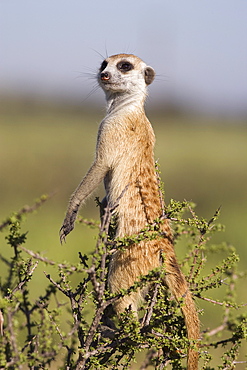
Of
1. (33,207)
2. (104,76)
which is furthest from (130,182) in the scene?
(33,207)

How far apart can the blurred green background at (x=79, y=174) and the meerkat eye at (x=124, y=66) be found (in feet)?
1.53

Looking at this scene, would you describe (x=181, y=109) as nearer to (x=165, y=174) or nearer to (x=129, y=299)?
(x=165, y=174)

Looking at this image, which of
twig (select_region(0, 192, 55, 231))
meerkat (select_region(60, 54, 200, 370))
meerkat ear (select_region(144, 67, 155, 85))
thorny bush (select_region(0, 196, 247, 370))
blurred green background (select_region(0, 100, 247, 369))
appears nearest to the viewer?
twig (select_region(0, 192, 55, 231))

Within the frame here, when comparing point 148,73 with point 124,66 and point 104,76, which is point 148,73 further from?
point 104,76

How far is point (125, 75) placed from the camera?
5.21 metres

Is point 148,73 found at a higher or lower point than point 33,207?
higher

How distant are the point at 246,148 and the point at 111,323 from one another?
21288 mm

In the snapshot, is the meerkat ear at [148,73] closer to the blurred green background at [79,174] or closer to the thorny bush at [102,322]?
the blurred green background at [79,174]

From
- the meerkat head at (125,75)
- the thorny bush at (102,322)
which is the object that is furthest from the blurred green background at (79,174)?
the thorny bush at (102,322)

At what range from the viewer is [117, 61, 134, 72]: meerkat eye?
206 inches

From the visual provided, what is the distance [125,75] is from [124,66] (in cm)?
10

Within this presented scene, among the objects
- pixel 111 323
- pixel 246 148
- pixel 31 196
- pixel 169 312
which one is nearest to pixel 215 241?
pixel 31 196

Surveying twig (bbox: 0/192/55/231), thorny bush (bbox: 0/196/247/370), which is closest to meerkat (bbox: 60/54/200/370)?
thorny bush (bbox: 0/196/247/370)

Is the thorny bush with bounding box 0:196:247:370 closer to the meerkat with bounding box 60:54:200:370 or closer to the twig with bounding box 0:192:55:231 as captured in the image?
the twig with bounding box 0:192:55:231
